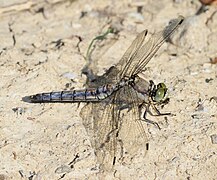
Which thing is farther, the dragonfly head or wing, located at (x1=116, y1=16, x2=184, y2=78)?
wing, located at (x1=116, y1=16, x2=184, y2=78)

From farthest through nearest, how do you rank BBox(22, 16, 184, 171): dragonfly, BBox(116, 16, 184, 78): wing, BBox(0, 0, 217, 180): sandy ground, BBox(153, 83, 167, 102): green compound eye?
BBox(116, 16, 184, 78): wing → BBox(153, 83, 167, 102): green compound eye → BBox(22, 16, 184, 171): dragonfly → BBox(0, 0, 217, 180): sandy ground

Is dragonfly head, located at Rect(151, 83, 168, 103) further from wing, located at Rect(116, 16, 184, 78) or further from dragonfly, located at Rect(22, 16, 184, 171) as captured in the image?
wing, located at Rect(116, 16, 184, 78)

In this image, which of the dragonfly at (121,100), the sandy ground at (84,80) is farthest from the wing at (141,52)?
the sandy ground at (84,80)

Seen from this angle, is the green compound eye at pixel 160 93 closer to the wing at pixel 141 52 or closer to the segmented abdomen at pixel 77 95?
the wing at pixel 141 52

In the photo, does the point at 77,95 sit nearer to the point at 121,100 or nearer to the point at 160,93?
the point at 121,100

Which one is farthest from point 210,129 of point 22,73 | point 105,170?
point 22,73

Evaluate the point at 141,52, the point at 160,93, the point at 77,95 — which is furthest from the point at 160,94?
the point at 77,95

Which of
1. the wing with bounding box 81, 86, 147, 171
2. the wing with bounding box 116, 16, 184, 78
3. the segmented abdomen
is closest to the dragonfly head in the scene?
the wing with bounding box 81, 86, 147, 171
